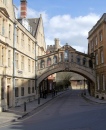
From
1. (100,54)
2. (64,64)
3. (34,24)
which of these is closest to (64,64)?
(64,64)

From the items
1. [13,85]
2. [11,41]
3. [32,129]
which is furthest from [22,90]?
[32,129]

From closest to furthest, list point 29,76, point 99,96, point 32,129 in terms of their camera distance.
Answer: point 32,129
point 29,76
point 99,96

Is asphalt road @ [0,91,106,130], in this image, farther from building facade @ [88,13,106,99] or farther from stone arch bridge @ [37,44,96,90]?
stone arch bridge @ [37,44,96,90]

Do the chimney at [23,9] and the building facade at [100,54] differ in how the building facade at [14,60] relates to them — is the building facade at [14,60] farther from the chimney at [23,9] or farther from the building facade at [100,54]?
the building facade at [100,54]

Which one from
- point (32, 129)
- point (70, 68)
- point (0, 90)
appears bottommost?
point (32, 129)

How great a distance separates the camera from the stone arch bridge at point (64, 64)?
4244 centimetres

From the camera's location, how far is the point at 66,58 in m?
42.8

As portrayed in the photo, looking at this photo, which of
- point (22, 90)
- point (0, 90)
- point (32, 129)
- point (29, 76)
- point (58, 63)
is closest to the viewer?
point (32, 129)

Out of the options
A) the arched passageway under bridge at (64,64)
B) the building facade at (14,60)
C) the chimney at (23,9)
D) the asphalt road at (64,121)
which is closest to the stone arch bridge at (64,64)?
the arched passageway under bridge at (64,64)

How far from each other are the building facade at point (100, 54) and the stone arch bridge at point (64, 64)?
1564 mm

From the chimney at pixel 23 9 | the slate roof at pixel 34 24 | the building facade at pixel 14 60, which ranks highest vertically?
the chimney at pixel 23 9

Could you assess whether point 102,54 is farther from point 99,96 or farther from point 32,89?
point 32,89

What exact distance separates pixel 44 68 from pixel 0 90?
63.0 ft

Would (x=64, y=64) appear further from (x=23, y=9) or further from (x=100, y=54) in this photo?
(x=23, y=9)
